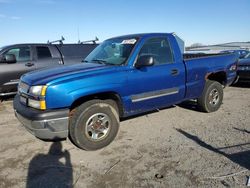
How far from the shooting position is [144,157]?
151 inches

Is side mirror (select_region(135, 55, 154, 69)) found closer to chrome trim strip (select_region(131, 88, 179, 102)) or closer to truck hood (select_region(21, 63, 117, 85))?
truck hood (select_region(21, 63, 117, 85))

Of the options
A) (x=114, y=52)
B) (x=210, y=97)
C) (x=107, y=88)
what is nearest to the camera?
(x=107, y=88)

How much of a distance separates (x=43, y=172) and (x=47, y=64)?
Result: 508 centimetres

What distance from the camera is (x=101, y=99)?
439 centimetres

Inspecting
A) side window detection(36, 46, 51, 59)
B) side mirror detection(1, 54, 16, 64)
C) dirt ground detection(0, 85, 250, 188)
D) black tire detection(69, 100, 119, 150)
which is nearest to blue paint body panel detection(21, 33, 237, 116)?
black tire detection(69, 100, 119, 150)

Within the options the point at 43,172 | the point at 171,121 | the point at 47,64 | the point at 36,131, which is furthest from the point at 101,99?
the point at 47,64

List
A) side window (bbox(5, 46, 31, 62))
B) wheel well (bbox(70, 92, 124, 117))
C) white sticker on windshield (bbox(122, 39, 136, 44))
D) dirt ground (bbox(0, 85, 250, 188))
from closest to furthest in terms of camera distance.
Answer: dirt ground (bbox(0, 85, 250, 188))
wheel well (bbox(70, 92, 124, 117))
white sticker on windshield (bbox(122, 39, 136, 44))
side window (bbox(5, 46, 31, 62))

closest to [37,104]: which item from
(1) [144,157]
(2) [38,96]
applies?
(2) [38,96]

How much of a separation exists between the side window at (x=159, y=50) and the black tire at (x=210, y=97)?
4.54 feet

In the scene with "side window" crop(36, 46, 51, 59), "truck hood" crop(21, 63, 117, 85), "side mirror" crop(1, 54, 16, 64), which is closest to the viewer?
"truck hood" crop(21, 63, 117, 85)

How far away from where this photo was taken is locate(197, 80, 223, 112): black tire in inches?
231

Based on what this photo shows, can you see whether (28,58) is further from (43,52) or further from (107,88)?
(107,88)

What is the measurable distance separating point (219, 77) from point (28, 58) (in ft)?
18.2

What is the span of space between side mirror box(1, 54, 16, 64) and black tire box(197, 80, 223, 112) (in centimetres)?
515
